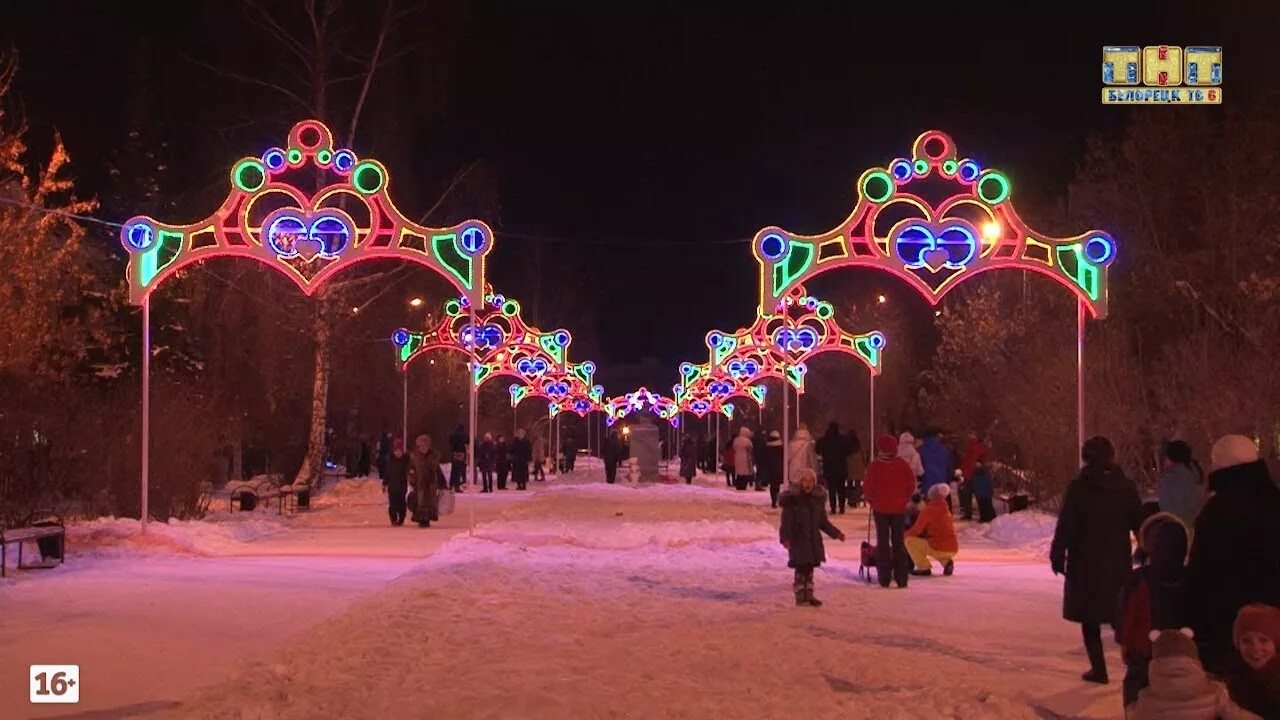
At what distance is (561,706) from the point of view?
8211 millimetres

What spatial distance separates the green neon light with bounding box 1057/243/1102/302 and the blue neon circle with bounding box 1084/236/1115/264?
0.07 metres

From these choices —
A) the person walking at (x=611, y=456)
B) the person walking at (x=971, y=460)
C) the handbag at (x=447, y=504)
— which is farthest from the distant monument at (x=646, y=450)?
the person walking at (x=971, y=460)

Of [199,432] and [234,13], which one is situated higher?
[234,13]

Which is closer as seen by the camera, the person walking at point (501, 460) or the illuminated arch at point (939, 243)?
the illuminated arch at point (939, 243)

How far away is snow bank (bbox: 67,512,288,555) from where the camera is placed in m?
17.6

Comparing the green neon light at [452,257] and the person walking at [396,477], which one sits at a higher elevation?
the green neon light at [452,257]

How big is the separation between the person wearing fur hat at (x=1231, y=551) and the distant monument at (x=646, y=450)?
40937 millimetres

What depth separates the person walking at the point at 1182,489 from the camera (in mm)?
11469

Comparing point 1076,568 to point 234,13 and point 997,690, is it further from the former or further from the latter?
point 234,13

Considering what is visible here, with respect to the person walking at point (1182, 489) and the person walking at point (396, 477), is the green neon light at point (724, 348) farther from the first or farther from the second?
the person walking at point (1182, 489)

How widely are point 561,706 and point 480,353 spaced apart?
114ft

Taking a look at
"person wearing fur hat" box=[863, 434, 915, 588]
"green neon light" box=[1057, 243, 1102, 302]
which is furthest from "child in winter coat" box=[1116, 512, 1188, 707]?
"green neon light" box=[1057, 243, 1102, 302]

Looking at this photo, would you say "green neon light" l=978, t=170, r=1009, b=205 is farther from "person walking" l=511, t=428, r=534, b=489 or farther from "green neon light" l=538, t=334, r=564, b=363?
"green neon light" l=538, t=334, r=564, b=363

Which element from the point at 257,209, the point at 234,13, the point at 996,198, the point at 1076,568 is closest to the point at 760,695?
the point at 1076,568
